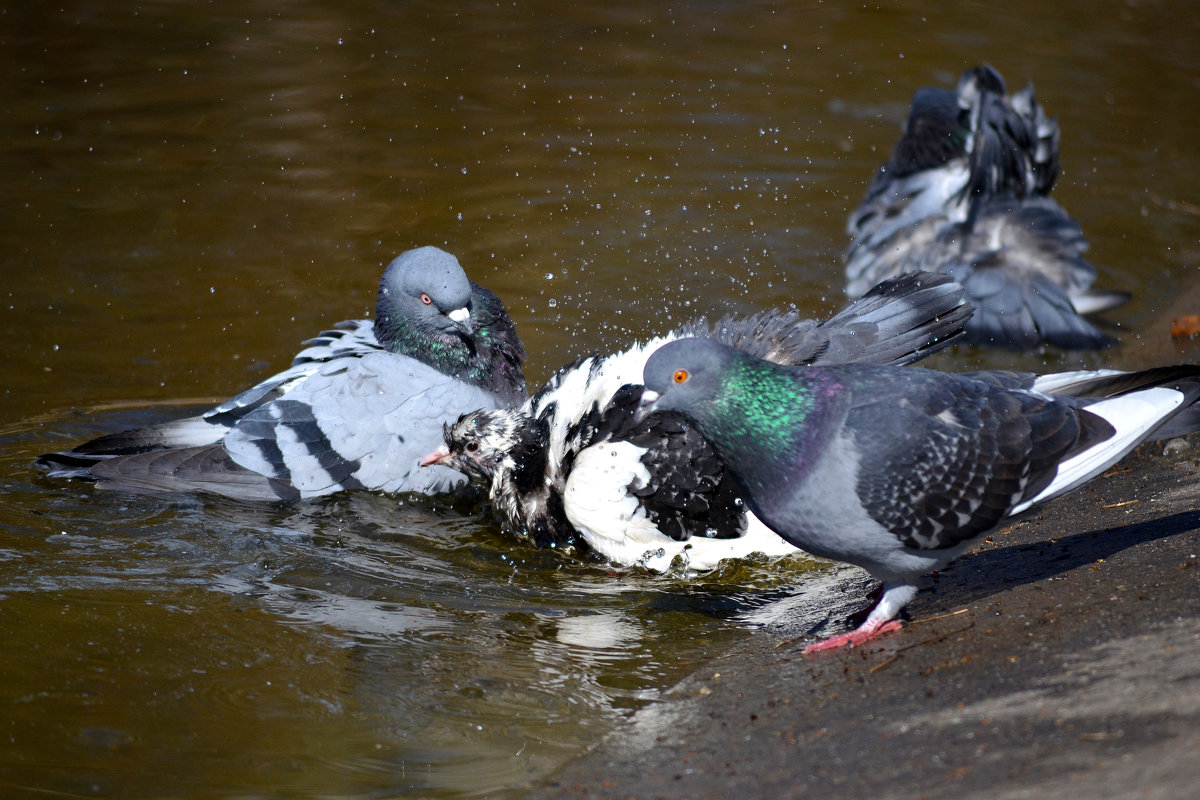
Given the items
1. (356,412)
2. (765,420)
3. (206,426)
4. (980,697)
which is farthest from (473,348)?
(980,697)

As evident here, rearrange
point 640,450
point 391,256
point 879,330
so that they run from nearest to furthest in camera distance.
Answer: point 640,450
point 879,330
point 391,256

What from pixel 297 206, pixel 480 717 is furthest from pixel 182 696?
pixel 297 206

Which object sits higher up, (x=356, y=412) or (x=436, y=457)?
(x=356, y=412)

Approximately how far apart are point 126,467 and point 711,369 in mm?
2711

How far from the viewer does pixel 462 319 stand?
16.2 ft

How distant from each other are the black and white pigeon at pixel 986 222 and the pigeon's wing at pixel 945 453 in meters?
3.09

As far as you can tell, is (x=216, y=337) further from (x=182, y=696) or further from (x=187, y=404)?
(x=182, y=696)

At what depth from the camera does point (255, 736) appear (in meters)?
2.88

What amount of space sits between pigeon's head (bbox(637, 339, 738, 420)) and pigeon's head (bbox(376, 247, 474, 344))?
2.08 meters

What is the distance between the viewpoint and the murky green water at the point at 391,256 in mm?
3033

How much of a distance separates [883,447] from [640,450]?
1122 mm

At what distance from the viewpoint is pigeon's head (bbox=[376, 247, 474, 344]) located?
16.2 ft

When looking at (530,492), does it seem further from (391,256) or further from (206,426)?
(391,256)

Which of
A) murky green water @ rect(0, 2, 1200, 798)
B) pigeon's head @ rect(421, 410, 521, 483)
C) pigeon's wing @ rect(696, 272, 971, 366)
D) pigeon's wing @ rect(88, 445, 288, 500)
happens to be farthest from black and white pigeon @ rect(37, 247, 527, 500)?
pigeon's wing @ rect(696, 272, 971, 366)
